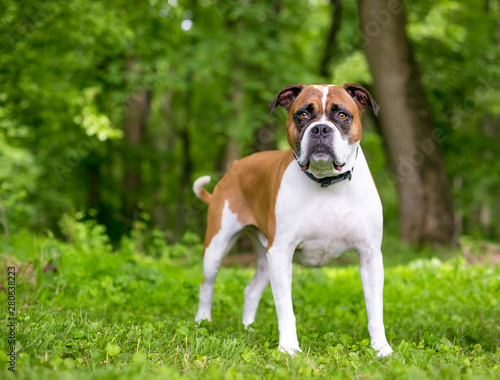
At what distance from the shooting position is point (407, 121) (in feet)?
35.2

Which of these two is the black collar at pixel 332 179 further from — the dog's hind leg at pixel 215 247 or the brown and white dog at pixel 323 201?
the dog's hind leg at pixel 215 247

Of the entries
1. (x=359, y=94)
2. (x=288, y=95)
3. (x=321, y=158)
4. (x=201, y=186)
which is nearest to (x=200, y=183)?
(x=201, y=186)

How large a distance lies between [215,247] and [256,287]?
54 cm

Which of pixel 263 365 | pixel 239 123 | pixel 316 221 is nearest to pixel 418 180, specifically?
pixel 239 123

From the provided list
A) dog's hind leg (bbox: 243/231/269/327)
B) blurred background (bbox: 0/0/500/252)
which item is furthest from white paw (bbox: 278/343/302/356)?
blurred background (bbox: 0/0/500/252)

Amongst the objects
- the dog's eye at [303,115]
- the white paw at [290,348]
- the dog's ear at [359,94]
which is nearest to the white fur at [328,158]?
the dog's eye at [303,115]

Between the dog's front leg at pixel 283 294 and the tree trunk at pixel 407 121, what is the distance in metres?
7.30

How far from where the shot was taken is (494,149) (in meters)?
14.8

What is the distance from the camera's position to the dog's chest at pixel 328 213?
12.9 feet

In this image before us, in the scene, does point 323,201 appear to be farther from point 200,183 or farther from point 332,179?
point 200,183

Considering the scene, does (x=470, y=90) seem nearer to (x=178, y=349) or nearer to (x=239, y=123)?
(x=239, y=123)

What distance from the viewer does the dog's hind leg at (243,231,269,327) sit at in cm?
508

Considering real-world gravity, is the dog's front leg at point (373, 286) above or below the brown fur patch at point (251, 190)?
below

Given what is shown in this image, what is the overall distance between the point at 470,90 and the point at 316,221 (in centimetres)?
1046
